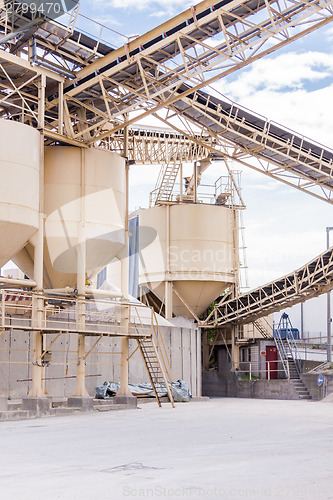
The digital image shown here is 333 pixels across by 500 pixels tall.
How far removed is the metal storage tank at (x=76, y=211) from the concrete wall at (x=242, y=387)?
628 inches

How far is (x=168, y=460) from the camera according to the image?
8.55 metres

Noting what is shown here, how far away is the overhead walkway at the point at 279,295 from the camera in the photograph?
100 feet

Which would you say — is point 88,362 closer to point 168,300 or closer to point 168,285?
point 168,300

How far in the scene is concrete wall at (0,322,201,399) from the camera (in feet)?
68.0

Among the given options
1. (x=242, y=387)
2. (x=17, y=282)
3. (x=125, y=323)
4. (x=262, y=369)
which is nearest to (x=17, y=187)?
(x=17, y=282)

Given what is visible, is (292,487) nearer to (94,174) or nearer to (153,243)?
(94,174)

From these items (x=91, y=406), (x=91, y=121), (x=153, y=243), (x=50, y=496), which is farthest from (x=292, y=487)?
(x=153, y=243)

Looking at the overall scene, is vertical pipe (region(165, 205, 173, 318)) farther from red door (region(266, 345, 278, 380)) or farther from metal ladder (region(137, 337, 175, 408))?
metal ladder (region(137, 337, 175, 408))

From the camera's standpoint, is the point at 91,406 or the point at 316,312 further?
the point at 316,312

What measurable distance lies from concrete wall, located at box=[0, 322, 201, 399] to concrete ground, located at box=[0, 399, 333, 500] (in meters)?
5.67

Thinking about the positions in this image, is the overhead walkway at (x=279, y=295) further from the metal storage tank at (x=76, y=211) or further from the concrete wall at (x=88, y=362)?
the metal storage tank at (x=76, y=211)

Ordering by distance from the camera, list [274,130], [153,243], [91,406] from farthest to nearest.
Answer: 1. [153,243]
2. [274,130]
3. [91,406]

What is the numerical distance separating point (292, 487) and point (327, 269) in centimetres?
2420

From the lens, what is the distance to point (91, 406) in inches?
763
